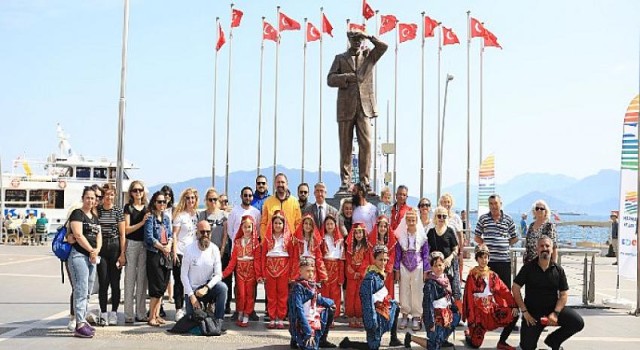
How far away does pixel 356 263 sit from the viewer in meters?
8.19

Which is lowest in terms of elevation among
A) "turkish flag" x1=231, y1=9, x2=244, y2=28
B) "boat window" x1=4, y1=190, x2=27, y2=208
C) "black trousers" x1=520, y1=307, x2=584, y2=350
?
"black trousers" x1=520, y1=307, x2=584, y2=350

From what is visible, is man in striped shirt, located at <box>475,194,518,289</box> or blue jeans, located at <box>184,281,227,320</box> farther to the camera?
man in striped shirt, located at <box>475,194,518,289</box>

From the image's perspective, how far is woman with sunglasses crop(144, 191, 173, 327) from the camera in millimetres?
8156

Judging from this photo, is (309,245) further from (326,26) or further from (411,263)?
(326,26)

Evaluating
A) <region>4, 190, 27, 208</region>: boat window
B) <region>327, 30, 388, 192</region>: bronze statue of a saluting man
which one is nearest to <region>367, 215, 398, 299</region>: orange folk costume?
<region>327, 30, 388, 192</region>: bronze statue of a saluting man

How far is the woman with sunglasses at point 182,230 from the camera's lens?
8633 mm

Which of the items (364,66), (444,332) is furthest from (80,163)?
(444,332)

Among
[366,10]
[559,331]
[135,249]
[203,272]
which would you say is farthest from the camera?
[366,10]

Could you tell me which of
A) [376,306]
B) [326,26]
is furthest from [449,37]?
[376,306]

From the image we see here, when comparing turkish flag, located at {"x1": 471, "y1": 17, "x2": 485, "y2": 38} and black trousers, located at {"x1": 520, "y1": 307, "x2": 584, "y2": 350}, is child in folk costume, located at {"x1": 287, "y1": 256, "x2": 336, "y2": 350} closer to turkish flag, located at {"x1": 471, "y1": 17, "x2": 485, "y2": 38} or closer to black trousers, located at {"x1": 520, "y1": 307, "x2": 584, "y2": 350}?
black trousers, located at {"x1": 520, "y1": 307, "x2": 584, "y2": 350}

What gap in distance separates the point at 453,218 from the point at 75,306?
482 centimetres

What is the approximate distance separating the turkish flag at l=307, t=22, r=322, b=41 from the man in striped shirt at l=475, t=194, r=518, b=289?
65.2 feet

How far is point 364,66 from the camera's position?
421 inches

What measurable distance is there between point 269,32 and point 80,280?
21096mm
